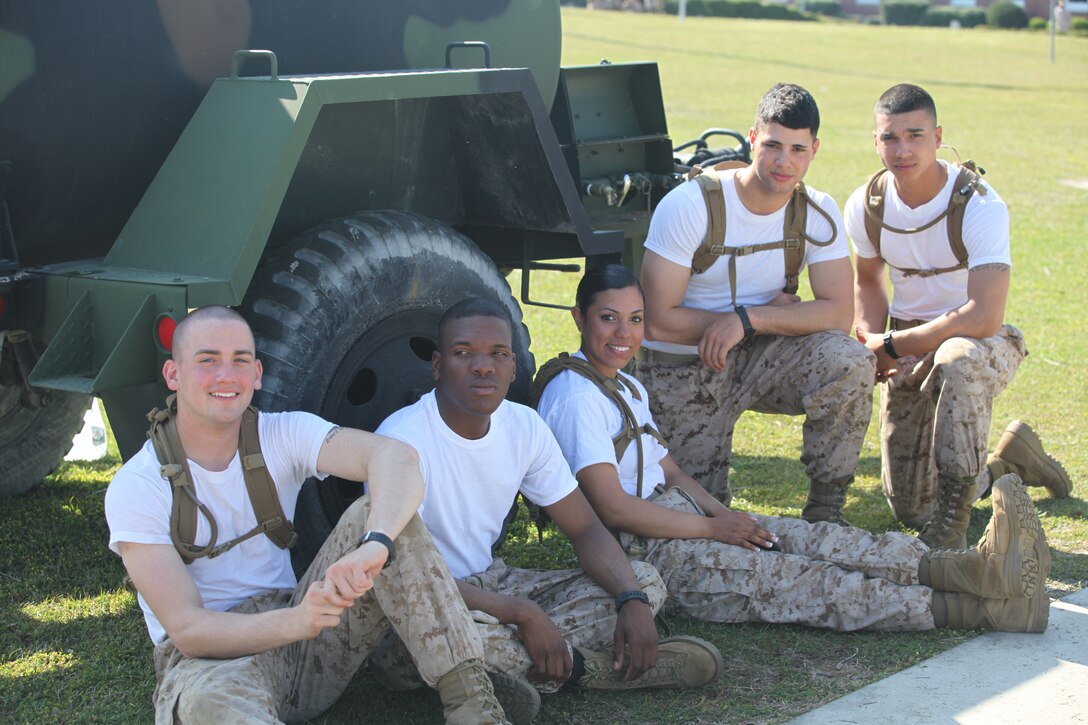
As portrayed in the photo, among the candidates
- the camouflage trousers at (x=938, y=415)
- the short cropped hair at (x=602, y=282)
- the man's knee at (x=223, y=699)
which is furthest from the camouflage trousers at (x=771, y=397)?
the man's knee at (x=223, y=699)

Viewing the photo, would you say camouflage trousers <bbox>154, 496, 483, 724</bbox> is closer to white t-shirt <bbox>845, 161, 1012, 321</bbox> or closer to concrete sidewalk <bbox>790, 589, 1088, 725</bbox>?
concrete sidewalk <bbox>790, 589, 1088, 725</bbox>

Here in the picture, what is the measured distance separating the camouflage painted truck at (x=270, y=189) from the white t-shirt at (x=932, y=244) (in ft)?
3.99

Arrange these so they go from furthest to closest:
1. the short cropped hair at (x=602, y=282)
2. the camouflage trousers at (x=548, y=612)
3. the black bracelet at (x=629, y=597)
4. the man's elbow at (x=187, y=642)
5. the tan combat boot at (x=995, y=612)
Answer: the short cropped hair at (x=602, y=282), the tan combat boot at (x=995, y=612), the black bracelet at (x=629, y=597), the camouflage trousers at (x=548, y=612), the man's elbow at (x=187, y=642)

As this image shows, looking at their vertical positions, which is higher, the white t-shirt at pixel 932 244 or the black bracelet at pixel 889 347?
the white t-shirt at pixel 932 244

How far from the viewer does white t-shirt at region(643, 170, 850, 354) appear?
15.5 ft

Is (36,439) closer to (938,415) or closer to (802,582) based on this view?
(802,582)

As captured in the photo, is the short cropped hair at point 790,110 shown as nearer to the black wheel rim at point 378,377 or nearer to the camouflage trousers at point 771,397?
the camouflage trousers at point 771,397

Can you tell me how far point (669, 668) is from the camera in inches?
138

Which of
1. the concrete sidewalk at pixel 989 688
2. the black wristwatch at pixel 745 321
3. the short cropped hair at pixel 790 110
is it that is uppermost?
the short cropped hair at pixel 790 110

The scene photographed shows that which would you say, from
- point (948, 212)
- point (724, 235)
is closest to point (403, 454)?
point (724, 235)

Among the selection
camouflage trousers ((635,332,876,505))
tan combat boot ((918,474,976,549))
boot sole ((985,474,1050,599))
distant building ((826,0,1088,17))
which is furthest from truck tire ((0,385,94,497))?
distant building ((826,0,1088,17))

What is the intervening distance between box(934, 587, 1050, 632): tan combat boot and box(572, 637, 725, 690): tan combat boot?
2.58 feet

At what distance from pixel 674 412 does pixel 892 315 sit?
0.94 m

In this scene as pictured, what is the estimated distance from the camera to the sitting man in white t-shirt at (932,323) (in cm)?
461
